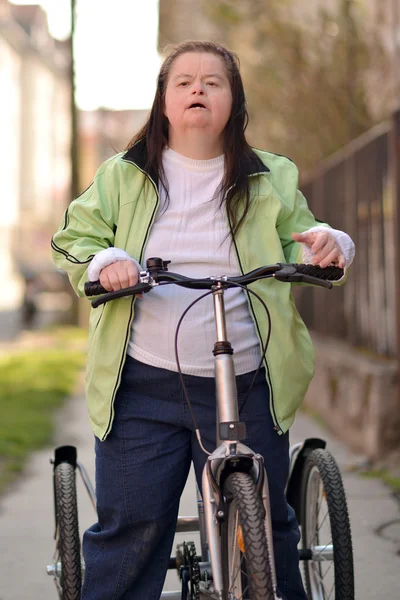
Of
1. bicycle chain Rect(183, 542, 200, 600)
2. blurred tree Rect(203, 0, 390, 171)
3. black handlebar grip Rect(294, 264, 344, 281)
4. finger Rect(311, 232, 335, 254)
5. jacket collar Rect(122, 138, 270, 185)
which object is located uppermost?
blurred tree Rect(203, 0, 390, 171)

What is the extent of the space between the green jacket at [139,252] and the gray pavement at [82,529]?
143cm

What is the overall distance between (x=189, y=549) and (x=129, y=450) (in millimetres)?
402

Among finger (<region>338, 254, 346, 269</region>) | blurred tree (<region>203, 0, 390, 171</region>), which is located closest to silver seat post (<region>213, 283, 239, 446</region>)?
finger (<region>338, 254, 346, 269</region>)

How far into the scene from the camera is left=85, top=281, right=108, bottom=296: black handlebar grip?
2.81 metres

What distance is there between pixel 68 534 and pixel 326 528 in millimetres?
820

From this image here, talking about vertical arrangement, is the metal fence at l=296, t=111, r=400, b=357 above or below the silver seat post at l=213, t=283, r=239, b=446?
above

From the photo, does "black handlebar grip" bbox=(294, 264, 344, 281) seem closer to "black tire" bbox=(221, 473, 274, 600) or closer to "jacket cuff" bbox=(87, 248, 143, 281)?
"jacket cuff" bbox=(87, 248, 143, 281)

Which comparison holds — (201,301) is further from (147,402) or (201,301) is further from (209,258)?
(147,402)

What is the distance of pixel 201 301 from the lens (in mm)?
3037

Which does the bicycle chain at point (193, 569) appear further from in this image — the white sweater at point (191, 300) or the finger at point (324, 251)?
the finger at point (324, 251)

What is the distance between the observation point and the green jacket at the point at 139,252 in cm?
300

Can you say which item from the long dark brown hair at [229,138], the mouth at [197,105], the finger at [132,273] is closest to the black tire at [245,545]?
the finger at [132,273]

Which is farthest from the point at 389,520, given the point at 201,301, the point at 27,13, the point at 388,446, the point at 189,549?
the point at 27,13

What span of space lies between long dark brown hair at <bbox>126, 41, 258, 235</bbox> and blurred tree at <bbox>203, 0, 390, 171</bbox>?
6931 mm
